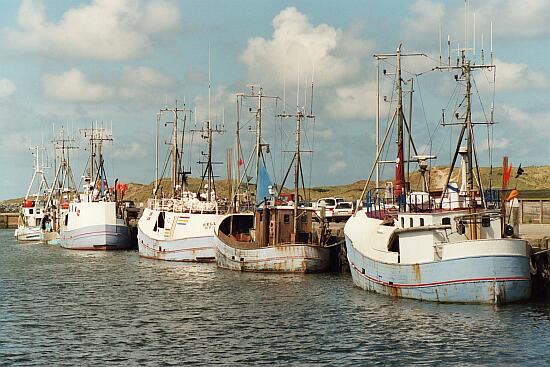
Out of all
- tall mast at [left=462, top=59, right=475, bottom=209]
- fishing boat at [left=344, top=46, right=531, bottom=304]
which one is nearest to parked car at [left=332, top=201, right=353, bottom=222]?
fishing boat at [left=344, top=46, right=531, bottom=304]

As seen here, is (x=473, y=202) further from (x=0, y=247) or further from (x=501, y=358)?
(x=0, y=247)

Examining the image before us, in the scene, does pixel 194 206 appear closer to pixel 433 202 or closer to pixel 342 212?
pixel 342 212

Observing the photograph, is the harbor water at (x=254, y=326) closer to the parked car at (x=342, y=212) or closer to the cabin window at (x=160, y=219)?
the cabin window at (x=160, y=219)

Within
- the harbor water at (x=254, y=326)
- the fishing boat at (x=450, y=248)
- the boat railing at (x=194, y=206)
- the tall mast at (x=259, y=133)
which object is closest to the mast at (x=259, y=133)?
the tall mast at (x=259, y=133)

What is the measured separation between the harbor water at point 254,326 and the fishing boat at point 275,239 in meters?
2.21

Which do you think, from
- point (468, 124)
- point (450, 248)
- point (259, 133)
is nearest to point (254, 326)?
point (450, 248)

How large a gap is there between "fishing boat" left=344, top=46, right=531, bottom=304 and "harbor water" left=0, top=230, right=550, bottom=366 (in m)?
0.81

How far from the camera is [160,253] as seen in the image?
7869 centimetres

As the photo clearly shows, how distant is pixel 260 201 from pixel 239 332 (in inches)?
1175

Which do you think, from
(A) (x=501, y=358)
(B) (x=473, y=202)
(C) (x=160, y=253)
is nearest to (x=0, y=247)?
(C) (x=160, y=253)

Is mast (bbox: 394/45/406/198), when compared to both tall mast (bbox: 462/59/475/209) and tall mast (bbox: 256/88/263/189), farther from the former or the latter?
tall mast (bbox: 256/88/263/189)

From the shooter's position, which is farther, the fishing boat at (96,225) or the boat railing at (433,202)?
the fishing boat at (96,225)

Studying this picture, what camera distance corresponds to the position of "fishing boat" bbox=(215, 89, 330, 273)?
2340 inches

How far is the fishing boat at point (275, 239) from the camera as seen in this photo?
5944cm
